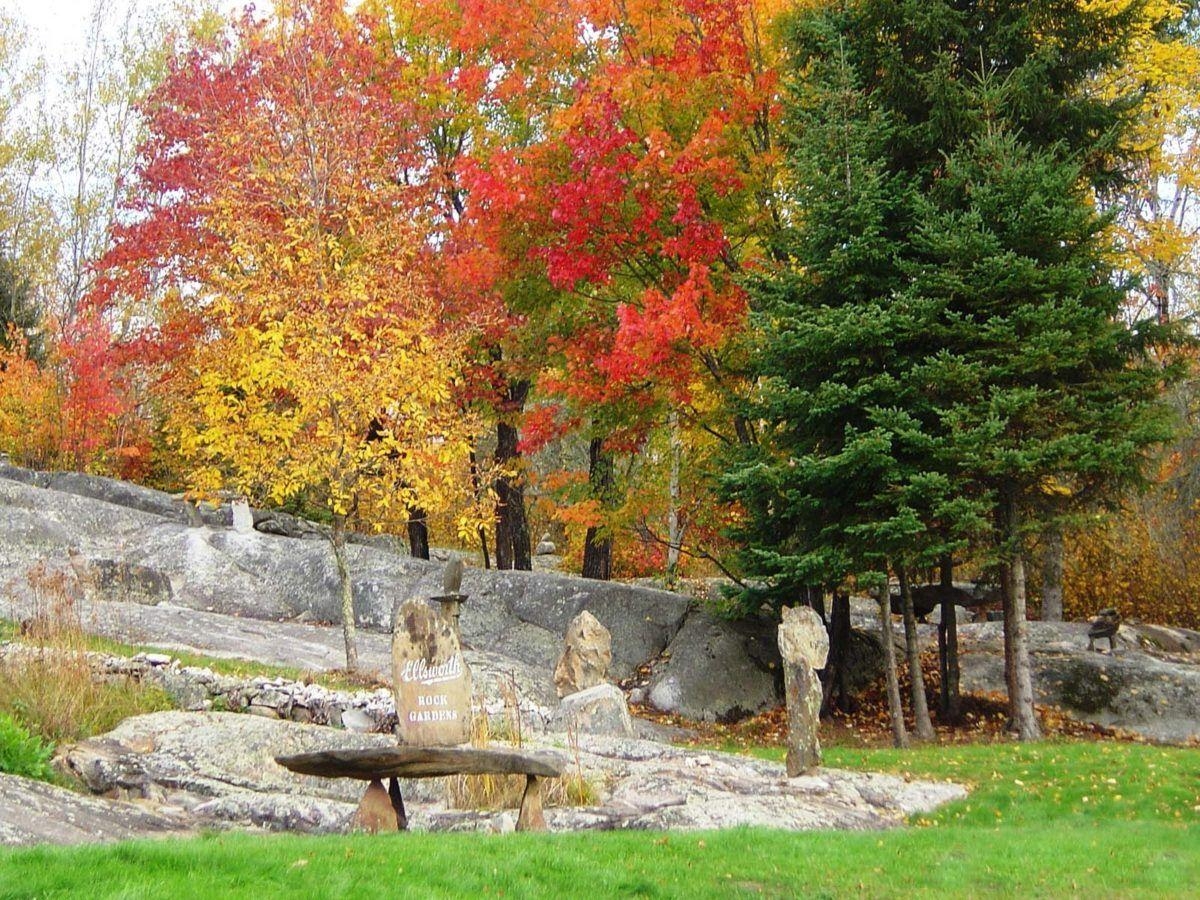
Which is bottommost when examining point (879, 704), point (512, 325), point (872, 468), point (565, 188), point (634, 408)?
point (879, 704)

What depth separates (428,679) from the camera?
335 inches

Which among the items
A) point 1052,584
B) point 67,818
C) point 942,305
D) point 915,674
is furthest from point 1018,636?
point 67,818

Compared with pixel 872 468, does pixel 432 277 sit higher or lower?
higher

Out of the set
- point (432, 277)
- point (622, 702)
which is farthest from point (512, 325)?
point (622, 702)

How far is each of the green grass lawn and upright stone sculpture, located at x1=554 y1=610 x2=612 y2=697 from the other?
216 inches

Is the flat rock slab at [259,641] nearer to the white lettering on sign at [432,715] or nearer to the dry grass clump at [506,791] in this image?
the dry grass clump at [506,791]

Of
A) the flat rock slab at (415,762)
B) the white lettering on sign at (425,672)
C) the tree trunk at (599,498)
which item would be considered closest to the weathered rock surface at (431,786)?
the flat rock slab at (415,762)

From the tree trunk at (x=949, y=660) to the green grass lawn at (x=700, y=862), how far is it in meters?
5.49

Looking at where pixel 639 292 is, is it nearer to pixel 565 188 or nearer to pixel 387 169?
pixel 565 188

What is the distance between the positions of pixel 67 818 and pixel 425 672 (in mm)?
2600

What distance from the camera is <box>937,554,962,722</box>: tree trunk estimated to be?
1642 centimetres

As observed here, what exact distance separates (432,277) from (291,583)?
229 inches

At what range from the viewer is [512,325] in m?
18.5

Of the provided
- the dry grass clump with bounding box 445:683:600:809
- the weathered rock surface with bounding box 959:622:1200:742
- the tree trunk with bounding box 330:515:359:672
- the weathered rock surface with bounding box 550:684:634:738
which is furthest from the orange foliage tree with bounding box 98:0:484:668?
the weathered rock surface with bounding box 959:622:1200:742
